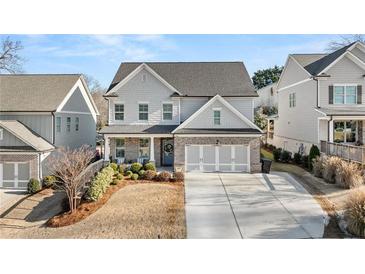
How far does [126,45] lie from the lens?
64.6 feet

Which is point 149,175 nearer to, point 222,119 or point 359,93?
point 222,119

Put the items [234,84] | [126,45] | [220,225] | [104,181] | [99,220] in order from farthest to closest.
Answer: [234,84]
[126,45]
[104,181]
[99,220]
[220,225]

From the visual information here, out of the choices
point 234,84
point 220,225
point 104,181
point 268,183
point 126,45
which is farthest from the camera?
point 234,84

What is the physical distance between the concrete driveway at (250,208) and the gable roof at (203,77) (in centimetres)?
707

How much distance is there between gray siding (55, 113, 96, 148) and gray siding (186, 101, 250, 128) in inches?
362

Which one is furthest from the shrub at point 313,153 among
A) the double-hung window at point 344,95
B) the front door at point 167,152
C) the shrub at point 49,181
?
the shrub at point 49,181

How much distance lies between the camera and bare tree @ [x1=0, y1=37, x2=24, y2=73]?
22.6 m

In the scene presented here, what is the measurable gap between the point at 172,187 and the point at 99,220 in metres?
5.12

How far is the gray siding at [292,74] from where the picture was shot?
80.7 feet

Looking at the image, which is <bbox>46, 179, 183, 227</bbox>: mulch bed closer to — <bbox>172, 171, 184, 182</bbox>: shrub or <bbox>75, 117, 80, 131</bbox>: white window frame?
<bbox>172, 171, 184, 182</bbox>: shrub

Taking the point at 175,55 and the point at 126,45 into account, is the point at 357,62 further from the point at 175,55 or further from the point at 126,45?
the point at 126,45

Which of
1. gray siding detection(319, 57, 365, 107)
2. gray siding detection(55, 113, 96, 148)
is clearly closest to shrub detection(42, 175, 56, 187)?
gray siding detection(55, 113, 96, 148)

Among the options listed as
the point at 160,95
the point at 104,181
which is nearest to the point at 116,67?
the point at 160,95

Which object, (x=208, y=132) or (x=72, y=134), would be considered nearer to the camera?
(x=208, y=132)
